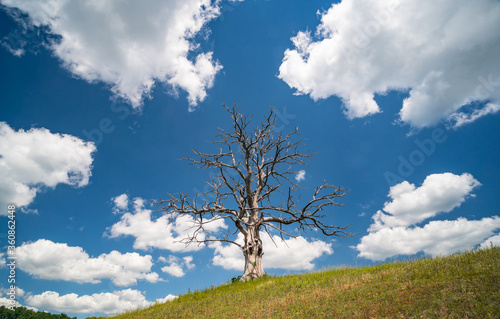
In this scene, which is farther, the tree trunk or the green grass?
the tree trunk

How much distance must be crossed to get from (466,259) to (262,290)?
8.55 m

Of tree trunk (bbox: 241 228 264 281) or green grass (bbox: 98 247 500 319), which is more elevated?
tree trunk (bbox: 241 228 264 281)

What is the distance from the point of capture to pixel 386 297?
8.81m

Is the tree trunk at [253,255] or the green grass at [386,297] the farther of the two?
the tree trunk at [253,255]

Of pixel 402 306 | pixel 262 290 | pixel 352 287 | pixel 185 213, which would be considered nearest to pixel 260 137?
pixel 185 213

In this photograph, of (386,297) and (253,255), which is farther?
(253,255)

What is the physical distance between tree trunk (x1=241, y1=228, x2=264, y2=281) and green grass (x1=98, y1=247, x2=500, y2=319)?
435cm

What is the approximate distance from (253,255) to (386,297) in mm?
11256

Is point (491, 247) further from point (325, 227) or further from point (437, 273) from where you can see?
point (325, 227)

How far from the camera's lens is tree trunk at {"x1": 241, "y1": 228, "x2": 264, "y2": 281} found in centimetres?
1858

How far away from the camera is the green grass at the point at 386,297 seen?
7320 millimetres

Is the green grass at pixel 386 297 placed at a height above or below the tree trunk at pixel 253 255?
below

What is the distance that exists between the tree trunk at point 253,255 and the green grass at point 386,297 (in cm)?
435

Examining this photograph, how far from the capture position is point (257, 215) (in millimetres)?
20859
